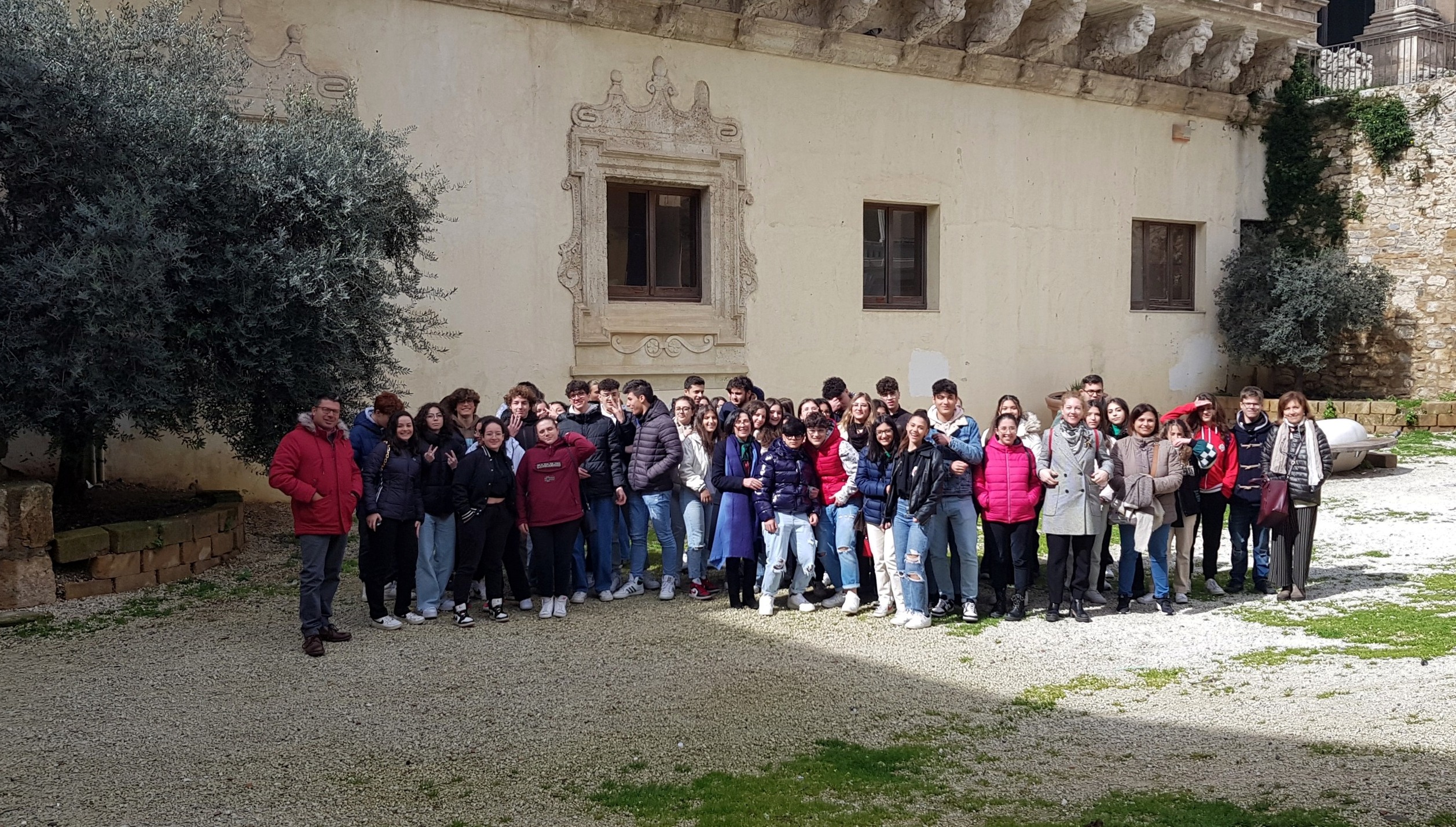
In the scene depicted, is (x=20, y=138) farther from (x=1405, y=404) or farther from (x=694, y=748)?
(x=1405, y=404)

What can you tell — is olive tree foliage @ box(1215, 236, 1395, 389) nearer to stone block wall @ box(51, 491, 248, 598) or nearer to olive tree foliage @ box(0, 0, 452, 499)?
olive tree foliage @ box(0, 0, 452, 499)

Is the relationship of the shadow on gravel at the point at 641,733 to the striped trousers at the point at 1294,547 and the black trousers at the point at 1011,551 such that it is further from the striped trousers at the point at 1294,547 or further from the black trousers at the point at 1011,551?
the striped trousers at the point at 1294,547

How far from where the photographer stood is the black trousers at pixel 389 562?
25.5ft

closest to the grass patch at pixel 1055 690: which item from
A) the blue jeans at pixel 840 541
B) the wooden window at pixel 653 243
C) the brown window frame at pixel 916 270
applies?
the blue jeans at pixel 840 541

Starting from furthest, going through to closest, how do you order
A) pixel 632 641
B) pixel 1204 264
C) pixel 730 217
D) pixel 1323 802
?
pixel 1204 264, pixel 730 217, pixel 632 641, pixel 1323 802

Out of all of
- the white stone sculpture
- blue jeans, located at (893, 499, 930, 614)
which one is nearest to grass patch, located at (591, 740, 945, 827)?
blue jeans, located at (893, 499, 930, 614)

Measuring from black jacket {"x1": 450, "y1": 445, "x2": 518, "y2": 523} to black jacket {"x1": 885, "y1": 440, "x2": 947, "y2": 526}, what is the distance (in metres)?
2.68

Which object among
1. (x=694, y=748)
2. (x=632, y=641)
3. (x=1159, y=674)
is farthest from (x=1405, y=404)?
(x=694, y=748)

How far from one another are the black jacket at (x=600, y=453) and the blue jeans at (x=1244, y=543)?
4719 mm

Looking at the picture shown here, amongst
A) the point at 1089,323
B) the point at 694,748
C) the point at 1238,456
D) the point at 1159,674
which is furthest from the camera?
the point at 1089,323

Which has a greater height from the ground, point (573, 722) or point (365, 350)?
point (365, 350)

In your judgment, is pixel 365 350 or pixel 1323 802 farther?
pixel 365 350

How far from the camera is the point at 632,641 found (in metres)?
7.52

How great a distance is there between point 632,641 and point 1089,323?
11566 millimetres
